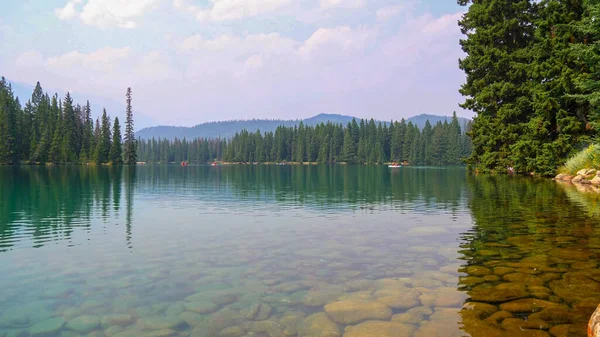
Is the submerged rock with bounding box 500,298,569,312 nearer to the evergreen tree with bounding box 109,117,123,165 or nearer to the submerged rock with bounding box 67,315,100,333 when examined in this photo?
the submerged rock with bounding box 67,315,100,333

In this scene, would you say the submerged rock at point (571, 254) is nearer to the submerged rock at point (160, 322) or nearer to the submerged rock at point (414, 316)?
the submerged rock at point (414, 316)

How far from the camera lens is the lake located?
21.9 ft

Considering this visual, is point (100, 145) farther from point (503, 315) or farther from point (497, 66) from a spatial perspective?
point (503, 315)

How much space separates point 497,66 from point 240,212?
117 feet

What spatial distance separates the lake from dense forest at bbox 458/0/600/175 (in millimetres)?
21084

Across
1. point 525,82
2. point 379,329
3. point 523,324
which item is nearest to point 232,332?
point 379,329

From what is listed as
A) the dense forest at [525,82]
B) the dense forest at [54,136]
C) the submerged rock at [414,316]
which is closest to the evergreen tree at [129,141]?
the dense forest at [54,136]

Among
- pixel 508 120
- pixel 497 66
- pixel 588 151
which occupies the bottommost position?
pixel 588 151

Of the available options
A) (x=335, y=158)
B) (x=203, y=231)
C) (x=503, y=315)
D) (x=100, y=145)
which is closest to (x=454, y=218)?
(x=203, y=231)

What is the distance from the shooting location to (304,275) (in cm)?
949

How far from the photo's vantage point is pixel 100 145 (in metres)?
118

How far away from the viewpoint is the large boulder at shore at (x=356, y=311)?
22.7ft

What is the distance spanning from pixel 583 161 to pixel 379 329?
35.0m

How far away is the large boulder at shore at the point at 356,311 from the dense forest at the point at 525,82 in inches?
1233
